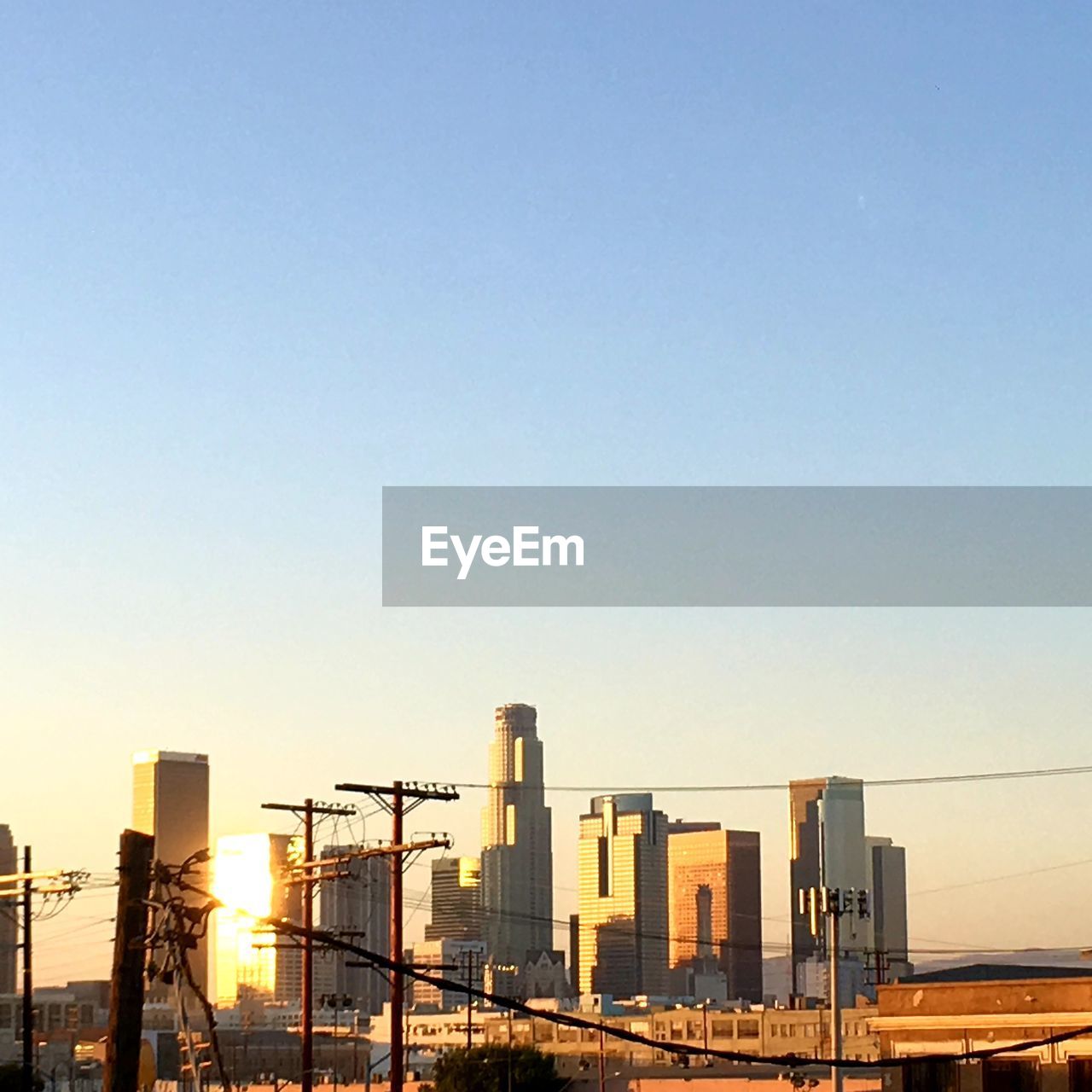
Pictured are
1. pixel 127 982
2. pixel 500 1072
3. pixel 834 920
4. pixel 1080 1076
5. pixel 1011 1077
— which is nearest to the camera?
pixel 127 982

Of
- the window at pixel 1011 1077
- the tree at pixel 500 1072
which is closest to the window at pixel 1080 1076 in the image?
the window at pixel 1011 1077

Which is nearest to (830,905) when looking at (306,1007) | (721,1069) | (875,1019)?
(875,1019)

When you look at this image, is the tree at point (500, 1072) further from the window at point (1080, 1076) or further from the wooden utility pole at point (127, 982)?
the wooden utility pole at point (127, 982)

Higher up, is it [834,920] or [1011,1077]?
[834,920]

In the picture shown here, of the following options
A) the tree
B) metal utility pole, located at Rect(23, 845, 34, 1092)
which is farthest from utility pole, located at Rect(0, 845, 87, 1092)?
the tree

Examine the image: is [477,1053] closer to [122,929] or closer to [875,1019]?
[875,1019]

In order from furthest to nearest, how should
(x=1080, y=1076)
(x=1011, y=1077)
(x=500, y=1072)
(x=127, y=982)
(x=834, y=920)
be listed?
1. (x=500, y=1072)
2. (x=834, y=920)
3. (x=1011, y=1077)
4. (x=1080, y=1076)
5. (x=127, y=982)

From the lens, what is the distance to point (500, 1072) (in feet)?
535

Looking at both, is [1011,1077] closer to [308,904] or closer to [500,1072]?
[308,904]

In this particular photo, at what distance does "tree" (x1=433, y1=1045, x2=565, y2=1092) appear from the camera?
16012 centimetres

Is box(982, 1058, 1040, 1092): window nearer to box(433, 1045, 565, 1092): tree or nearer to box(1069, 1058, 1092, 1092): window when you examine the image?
box(1069, 1058, 1092, 1092): window

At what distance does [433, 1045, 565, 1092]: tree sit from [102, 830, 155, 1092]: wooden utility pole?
141 m

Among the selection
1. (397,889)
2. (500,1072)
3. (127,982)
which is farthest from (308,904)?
(500,1072)

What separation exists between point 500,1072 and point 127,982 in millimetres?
147175
